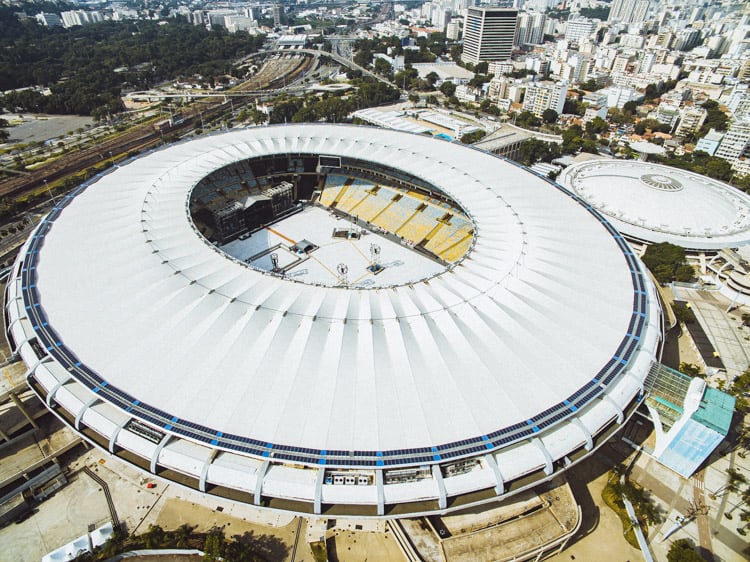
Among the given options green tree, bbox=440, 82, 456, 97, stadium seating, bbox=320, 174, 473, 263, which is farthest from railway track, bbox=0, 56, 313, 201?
green tree, bbox=440, 82, 456, 97

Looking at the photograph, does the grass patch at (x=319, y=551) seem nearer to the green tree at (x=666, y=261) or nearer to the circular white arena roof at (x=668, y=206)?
the green tree at (x=666, y=261)

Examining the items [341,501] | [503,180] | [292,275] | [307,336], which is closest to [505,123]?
[503,180]

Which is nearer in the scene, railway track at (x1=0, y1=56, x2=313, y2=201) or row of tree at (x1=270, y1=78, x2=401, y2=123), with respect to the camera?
railway track at (x1=0, y1=56, x2=313, y2=201)

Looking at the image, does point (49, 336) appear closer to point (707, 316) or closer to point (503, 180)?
point (503, 180)

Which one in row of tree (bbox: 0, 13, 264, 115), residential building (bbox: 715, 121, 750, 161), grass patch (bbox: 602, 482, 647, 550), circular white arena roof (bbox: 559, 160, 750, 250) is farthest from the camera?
row of tree (bbox: 0, 13, 264, 115)

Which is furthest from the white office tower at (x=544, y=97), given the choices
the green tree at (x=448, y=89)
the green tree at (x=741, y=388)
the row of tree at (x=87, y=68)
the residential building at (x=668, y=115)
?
the row of tree at (x=87, y=68)

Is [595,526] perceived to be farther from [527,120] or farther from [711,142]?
[527,120]

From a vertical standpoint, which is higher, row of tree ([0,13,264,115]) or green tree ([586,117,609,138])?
row of tree ([0,13,264,115])

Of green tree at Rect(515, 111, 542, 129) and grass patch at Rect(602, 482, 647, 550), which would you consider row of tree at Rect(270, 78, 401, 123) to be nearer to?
green tree at Rect(515, 111, 542, 129)
